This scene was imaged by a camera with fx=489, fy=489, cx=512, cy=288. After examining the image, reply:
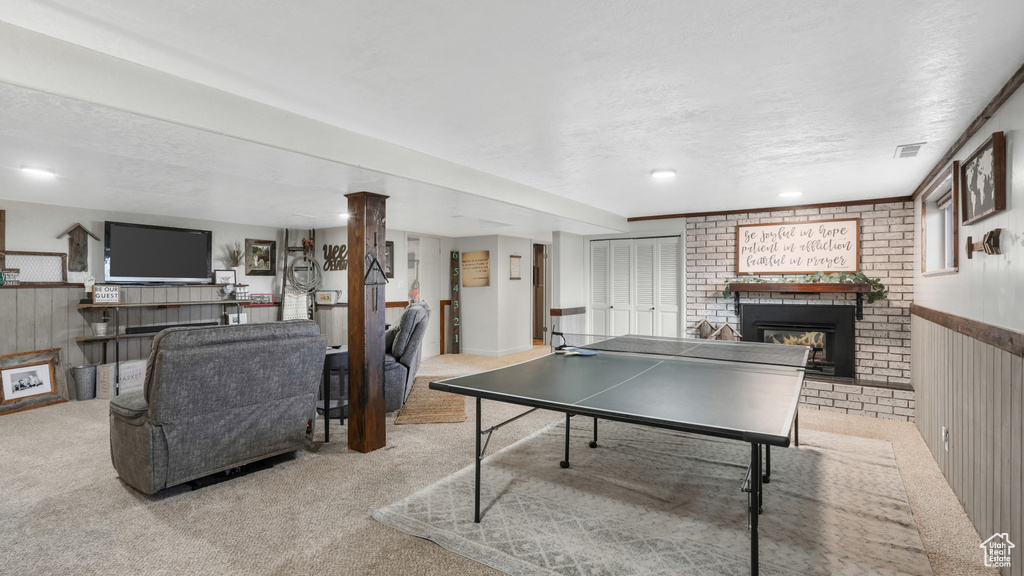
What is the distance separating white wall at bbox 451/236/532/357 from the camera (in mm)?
7992

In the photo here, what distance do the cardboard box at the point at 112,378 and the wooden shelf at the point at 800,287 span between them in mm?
6703

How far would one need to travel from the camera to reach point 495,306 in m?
8.00

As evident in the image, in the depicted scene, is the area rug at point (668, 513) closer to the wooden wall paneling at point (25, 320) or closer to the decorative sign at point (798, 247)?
the decorative sign at point (798, 247)

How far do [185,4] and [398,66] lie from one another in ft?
2.34

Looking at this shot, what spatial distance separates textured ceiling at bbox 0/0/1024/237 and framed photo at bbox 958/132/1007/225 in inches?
8.8

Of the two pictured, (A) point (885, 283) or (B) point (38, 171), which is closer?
(B) point (38, 171)

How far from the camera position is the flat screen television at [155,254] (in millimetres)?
5586

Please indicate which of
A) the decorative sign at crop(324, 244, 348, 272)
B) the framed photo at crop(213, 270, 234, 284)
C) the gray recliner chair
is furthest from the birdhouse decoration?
the gray recliner chair

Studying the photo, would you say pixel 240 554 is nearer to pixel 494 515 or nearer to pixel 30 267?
pixel 494 515

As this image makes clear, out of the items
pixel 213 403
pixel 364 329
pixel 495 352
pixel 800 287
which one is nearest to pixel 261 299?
pixel 495 352

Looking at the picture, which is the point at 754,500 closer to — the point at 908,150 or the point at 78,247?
Result: the point at 908,150

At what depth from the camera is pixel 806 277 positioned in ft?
17.4

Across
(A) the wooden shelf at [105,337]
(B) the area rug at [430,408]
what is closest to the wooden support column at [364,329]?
(B) the area rug at [430,408]

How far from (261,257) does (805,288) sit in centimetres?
697
